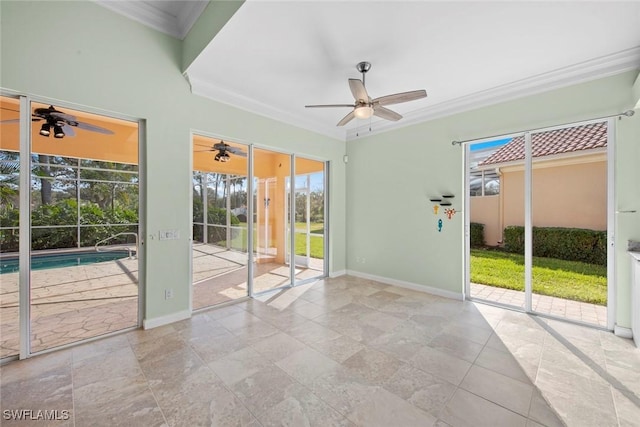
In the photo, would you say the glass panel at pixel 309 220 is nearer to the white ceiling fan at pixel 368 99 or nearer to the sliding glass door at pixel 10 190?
the white ceiling fan at pixel 368 99

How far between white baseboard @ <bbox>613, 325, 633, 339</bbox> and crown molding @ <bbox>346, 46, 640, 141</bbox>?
285 cm

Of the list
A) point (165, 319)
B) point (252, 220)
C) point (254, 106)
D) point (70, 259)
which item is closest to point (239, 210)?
point (252, 220)

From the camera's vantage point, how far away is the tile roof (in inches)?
125

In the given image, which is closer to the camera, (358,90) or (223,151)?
(358,90)

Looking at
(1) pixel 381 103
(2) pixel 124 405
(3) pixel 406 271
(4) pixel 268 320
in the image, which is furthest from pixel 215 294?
(1) pixel 381 103

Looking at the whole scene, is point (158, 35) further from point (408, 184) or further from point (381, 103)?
point (408, 184)

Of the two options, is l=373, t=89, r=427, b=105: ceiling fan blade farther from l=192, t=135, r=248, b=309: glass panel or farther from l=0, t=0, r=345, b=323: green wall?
l=192, t=135, r=248, b=309: glass panel

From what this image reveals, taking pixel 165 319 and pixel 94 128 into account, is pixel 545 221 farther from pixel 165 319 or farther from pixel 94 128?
pixel 94 128

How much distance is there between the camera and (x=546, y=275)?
3.61 metres

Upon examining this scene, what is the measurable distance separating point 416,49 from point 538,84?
6.09ft

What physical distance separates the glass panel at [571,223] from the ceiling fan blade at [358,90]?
2596 mm

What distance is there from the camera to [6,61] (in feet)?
7.43

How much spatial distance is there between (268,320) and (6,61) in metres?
3.55

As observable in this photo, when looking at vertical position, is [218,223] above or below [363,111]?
below
